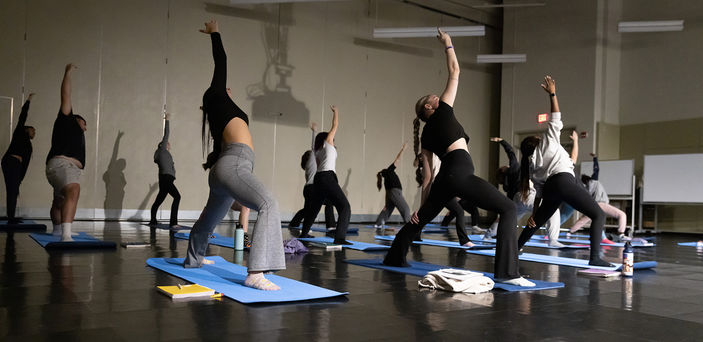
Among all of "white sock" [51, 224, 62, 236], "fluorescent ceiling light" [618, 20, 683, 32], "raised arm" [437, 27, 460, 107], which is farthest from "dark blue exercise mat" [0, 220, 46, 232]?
"fluorescent ceiling light" [618, 20, 683, 32]

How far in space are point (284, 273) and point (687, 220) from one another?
11.2 meters

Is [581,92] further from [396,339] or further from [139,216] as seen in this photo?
[396,339]

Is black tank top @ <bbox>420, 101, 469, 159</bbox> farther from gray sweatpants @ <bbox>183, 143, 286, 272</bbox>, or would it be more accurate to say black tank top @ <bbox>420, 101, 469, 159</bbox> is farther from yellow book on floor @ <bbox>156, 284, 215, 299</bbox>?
yellow book on floor @ <bbox>156, 284, 215, 299</bbox>

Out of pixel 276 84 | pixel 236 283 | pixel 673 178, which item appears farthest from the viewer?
pixel 276 84

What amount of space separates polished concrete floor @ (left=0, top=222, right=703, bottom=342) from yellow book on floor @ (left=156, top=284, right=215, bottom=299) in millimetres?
64

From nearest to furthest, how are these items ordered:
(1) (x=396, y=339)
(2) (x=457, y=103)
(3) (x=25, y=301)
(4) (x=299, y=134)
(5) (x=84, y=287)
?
(1) (x=396, y=339)
(3) (x=25, y=301)
(5) (x=84, y=287)
(4) (x=299, y=134)
(2) (x=457, y=103)

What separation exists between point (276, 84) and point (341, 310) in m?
10.1

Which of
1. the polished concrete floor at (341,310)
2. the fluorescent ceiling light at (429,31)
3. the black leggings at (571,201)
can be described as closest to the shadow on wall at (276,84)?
the fluorescent ceiling light at (429,31)

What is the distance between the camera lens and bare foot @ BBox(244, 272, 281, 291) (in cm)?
314

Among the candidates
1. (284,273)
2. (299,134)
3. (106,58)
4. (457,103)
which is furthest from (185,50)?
(284,273)

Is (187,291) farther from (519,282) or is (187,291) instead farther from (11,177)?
(11,177)

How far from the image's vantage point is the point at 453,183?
380 centimetres

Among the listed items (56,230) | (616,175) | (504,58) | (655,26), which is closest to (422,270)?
(56,230)

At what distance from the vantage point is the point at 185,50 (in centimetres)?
1146
